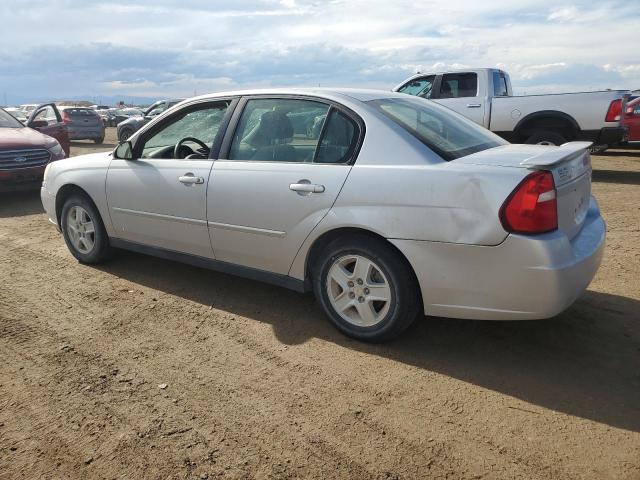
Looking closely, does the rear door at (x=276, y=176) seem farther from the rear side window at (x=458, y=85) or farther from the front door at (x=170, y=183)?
the rear side window at (x=458, y=85)

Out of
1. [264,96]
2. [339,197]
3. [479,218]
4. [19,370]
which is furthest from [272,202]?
[19,370]

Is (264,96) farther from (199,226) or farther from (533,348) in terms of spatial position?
(533,348)

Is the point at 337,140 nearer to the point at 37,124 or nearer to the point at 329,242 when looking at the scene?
the point at 329,242

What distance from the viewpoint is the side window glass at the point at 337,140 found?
3.41 metres

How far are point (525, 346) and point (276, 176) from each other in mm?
1953

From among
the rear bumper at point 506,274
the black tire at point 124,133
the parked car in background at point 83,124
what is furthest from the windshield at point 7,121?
the black tire at point 124,133

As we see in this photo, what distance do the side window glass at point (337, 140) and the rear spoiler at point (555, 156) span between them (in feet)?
3.49

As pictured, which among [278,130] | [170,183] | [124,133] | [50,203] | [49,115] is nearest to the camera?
[278,130]

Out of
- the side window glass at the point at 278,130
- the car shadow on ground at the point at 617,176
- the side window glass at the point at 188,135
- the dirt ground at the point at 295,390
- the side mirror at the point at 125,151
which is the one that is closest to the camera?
the dirt ground at the point at 295,390

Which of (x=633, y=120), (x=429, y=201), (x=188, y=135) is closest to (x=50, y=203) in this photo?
Result: (x=188, y=135)

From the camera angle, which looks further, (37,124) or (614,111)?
(37,124)

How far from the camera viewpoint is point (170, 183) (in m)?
4.19

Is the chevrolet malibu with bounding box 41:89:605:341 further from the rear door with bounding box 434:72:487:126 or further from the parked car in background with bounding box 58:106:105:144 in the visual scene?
the parked car in background with bounding box 58:106:105:144

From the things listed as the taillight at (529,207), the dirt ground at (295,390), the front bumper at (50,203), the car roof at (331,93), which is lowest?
the dirt ground at (295,390)
